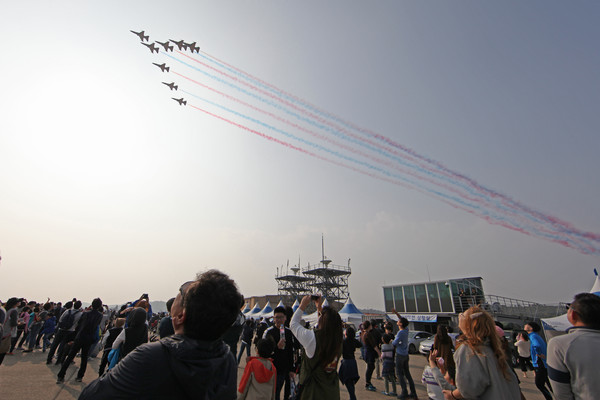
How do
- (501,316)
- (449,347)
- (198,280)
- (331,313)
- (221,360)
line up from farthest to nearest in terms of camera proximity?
(501,316), (449,347), (331,313), (198,280), (221,360)

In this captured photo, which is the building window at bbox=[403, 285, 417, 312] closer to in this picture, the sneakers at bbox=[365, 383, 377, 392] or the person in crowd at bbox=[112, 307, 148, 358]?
the sneakers at bbox=[365, 383, 377, 392]

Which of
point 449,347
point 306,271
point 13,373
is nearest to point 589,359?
point 449,347

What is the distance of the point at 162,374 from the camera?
1444 millimetres

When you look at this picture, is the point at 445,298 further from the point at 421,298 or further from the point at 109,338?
the point at 109,338

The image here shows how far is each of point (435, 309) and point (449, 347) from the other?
26986 millimetres

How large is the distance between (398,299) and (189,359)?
33.9 meters

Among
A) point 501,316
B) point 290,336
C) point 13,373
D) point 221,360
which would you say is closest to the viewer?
point 221,360

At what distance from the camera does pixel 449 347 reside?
4.82 metres

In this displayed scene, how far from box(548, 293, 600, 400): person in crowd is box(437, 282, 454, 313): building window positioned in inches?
1090

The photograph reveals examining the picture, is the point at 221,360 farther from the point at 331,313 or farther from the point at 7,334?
the point at 7,334

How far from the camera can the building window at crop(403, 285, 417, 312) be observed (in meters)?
30.3

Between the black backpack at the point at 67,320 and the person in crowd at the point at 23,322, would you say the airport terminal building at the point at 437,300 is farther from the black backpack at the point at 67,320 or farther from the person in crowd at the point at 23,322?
the person in crowd at the point at 23,322

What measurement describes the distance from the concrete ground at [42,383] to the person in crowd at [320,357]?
499 cm

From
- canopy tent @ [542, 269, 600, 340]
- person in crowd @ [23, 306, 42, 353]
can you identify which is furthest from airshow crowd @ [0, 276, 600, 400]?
canopy tent @ [542, 269, 600, 340]
